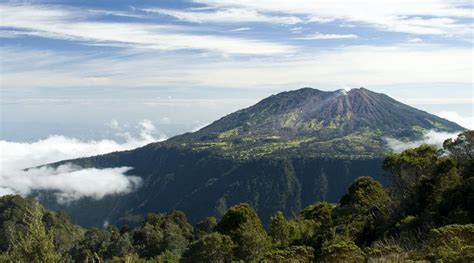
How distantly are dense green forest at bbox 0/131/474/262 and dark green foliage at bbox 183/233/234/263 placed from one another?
0.08 m

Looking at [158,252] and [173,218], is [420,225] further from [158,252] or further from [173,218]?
[173,218]

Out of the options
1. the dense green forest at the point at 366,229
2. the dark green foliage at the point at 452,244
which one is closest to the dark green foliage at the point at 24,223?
the dense green forest at the point at 366,229

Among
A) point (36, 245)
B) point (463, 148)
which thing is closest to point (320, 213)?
point (463, 148)

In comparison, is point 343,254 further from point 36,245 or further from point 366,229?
Result: point 366,229

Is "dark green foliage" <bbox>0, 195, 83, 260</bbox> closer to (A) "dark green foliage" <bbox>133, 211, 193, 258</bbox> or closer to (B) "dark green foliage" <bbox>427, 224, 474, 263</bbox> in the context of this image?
(A) "dark green foliage" <bbox>133, 211, 193, 258</bbox>

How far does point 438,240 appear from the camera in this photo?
18703mm

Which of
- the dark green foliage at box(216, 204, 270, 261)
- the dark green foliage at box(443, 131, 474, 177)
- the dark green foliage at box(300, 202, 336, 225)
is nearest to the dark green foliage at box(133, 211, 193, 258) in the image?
the dark green foliage at box(216, 204, 270, 261)

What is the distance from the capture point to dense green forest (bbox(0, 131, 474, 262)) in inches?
693

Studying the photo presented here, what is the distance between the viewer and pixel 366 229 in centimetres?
3756

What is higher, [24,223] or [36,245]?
[36,245]

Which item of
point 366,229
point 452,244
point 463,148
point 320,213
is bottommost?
point 320,213

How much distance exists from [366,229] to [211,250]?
11.6m

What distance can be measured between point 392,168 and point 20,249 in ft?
117

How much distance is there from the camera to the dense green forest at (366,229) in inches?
693
